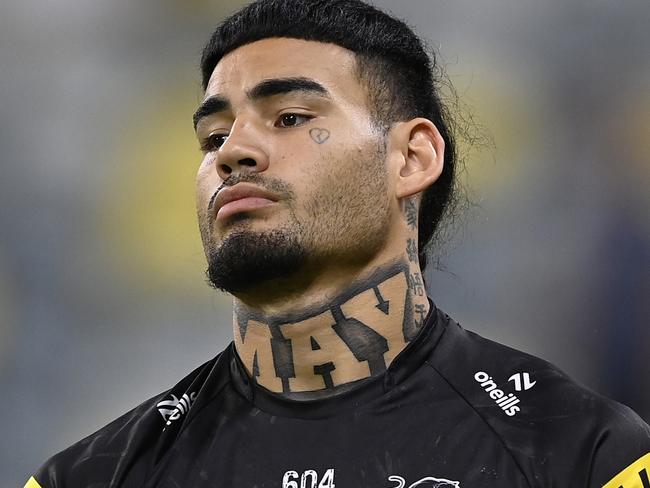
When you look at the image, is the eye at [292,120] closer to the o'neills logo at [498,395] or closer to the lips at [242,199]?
the lips at [242,199]

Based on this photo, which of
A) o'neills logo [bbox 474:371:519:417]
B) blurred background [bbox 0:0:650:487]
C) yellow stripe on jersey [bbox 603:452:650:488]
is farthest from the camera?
blurred background [bbox 0:0:650:487]

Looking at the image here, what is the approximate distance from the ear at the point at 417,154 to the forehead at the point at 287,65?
0.40ft

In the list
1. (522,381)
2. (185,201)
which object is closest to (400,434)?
(522,381)

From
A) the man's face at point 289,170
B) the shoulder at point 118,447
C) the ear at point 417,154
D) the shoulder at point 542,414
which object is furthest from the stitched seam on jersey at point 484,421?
the shoulder at point 118,447

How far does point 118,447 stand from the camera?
1897 mm

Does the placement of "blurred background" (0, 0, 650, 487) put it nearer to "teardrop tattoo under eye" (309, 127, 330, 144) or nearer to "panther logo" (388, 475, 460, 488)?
"teardrop tattoo under eye" (309, 127, 330, 144)

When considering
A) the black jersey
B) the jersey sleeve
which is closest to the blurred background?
the black jersey

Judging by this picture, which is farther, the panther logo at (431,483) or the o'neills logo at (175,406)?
the o'neills logo at (175,406)

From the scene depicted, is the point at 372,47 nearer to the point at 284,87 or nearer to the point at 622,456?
the point at 284,87

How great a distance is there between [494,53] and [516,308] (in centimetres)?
93

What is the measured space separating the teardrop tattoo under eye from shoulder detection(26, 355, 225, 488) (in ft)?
1.66

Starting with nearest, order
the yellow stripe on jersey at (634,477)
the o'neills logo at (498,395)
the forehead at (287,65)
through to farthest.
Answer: the yellow stripe on jersey at (634,477)
the o'neills logo at (498,395)
the forehead at (287,65)

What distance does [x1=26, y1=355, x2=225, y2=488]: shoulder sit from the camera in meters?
1.87

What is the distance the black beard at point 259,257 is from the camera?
6.03ft
